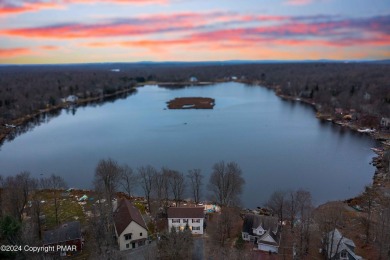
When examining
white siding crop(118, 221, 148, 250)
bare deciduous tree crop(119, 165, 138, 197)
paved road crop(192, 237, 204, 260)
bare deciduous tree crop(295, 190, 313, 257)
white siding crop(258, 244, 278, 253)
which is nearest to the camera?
paved road crop(192, 237, 204, 260)

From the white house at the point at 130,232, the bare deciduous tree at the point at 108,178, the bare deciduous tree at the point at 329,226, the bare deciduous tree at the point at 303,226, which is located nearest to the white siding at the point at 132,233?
the white house at the point at 130,232

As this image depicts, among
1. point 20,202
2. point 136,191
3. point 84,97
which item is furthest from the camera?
point 84,97

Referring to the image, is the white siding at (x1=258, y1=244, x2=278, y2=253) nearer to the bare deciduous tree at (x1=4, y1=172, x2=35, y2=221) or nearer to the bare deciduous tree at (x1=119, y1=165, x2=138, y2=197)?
the bare deciduous tree at (x1=119, y1=165, x2=138, y2=197)

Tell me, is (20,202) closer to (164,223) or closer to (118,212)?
(118,212)

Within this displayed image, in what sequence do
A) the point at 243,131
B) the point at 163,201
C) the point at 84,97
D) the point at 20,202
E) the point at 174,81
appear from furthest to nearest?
the point at 174,81
the point at 84,97
the point at 243,131
the point at 163,201
the point at 20,202

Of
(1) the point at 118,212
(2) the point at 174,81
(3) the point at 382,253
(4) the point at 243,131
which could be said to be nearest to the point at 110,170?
(1) the point at 118,212

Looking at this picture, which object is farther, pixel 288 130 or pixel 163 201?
pixel 288 130

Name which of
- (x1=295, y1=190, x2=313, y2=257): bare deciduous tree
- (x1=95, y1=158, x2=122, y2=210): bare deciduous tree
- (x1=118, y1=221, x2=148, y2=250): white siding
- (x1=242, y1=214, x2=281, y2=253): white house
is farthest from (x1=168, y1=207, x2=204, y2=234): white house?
(x1=95, y1=158, x2=122, y2=210): bare deciduous tree
